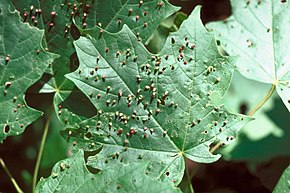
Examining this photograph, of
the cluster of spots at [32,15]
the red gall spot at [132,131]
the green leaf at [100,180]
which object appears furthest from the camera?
the cluster of spots at [32,15]

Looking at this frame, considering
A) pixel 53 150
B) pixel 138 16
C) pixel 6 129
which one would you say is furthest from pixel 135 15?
pixel 53 150

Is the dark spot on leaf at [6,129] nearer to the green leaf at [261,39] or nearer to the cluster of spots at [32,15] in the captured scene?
the cluster of spots at [32,15]

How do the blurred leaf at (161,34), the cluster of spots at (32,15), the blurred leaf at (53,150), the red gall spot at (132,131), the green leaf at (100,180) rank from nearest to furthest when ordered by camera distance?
1. the green leaf at (100,180)
2. the red gall spot at (132,131)
3. the cluster of spots at (32,15)
4. the blurred leaf at (161,34)
5. the blurred leaf at (53,150)

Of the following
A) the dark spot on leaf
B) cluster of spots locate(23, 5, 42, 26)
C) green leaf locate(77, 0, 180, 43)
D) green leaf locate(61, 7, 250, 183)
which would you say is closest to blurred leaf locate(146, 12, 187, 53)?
green leaf locate(77, 0, 180, 43)

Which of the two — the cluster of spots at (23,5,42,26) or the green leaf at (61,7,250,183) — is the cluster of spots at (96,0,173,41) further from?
the cluster of spots at (23,5,42,26)

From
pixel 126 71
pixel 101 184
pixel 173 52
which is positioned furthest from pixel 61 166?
pixel 173 52

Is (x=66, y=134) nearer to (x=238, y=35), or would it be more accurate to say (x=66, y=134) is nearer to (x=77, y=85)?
(x=77, y=85)

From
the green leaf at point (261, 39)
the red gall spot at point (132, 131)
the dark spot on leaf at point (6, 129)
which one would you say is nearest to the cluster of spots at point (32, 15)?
the dark spot on leaf at point (6, 129)
